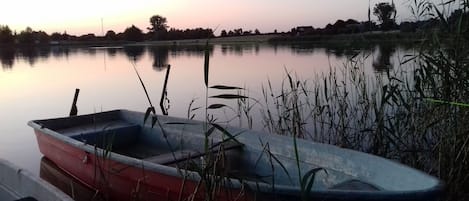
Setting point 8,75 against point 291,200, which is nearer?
point 291,200

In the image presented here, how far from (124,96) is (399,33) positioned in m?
8.69

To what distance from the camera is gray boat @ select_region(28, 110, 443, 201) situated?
261 cm

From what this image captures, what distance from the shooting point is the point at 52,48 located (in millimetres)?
56531

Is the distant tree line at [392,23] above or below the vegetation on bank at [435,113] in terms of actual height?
above

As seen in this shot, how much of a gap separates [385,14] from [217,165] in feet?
9.45

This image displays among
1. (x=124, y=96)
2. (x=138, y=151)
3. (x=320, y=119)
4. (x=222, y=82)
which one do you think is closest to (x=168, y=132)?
(x=138, y=151)

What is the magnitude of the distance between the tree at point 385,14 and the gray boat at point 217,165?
1.50 meters

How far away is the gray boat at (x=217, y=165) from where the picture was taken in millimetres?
2613

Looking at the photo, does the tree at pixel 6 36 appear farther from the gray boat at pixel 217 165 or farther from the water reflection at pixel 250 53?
the gray boat at pixel 217 165

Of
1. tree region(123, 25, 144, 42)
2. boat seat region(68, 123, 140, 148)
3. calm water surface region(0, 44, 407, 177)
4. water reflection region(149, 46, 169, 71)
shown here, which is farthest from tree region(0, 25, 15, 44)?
boat seat region(68, 123, 140, 148)

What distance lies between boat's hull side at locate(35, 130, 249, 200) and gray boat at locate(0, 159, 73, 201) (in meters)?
0.37

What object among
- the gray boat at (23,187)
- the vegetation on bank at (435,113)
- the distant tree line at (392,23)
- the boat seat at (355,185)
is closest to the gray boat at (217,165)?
the boat seat at (355,185)

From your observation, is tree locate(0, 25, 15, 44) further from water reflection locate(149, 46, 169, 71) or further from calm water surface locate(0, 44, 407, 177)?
calm water surface locate(0, 44, 407, 177)

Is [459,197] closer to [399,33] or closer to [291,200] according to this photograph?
[291,200]
